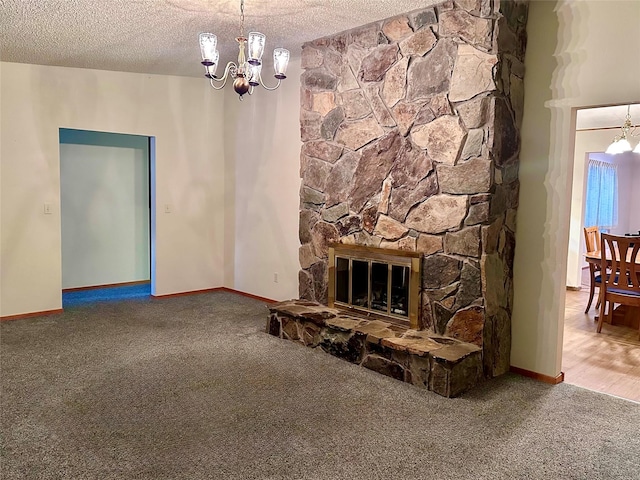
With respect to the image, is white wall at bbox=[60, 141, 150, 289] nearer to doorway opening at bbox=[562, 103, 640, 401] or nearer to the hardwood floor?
doorway opening at bbox=[562, 103, 640, 401]

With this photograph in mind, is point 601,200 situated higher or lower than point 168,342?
higher

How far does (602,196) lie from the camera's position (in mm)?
8742

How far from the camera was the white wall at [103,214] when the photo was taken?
5.97 metres

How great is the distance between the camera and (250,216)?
5824mm

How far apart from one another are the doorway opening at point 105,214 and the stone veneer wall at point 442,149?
9.19ft

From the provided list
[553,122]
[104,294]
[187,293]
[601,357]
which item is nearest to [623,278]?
[601,357]

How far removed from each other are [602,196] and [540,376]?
6.60m

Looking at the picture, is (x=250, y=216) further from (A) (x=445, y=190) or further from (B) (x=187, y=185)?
(A) (x=445, y=190)

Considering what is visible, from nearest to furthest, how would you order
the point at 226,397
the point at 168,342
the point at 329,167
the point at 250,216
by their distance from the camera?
1. the point at 226,397
2. the point at 168,342
3. the point at 329,167
4. the point at 250,216

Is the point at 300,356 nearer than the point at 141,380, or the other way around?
the point at 141,380

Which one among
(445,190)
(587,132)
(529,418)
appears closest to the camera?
(529,418)

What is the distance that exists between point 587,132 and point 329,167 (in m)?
4.88

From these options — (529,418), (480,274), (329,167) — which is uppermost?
Result: (329,167)

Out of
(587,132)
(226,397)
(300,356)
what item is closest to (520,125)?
(300,356)
